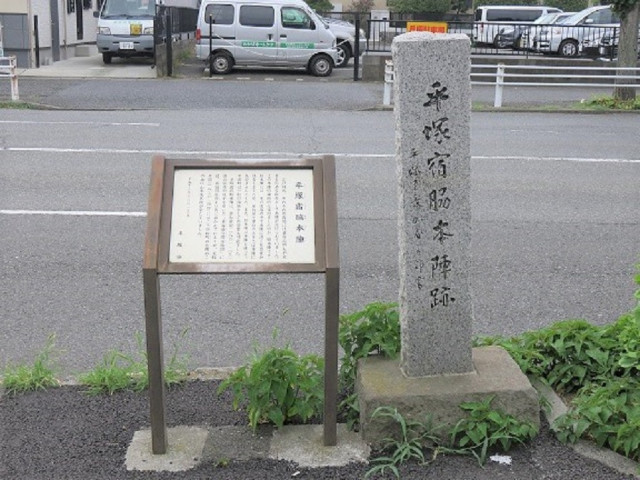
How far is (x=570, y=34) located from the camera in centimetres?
2852

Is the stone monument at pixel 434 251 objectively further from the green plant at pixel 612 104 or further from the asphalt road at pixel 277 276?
the green plant at pixel 612 104

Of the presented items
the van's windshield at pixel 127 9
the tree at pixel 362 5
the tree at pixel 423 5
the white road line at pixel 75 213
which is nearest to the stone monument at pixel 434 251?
the white road line at pixel 75 213

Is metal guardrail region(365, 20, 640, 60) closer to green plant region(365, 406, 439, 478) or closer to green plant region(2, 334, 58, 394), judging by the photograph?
green plant region(2, 334, 58, 394)

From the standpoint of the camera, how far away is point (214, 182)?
3734 millimetres

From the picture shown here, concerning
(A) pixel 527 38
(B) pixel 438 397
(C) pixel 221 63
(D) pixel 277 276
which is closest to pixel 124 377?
(B) pixel 438 397

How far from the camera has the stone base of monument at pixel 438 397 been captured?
3717 mm

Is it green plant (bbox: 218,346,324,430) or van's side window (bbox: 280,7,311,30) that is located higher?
van's side window (bbox: 280,7,311,30)

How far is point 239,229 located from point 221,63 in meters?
20.9

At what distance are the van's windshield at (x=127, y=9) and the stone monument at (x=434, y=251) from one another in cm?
2368

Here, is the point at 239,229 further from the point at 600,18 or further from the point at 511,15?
the point at 511,15

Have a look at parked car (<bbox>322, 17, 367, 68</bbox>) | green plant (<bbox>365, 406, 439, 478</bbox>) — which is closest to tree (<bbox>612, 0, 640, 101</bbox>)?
parked car (<bbox>322, 17, 367, 68</bbox>)

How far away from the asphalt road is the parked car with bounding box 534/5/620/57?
47.4 ft

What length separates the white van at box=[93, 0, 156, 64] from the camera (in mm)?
25672

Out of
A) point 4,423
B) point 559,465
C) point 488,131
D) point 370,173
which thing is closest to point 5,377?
point 4,423
